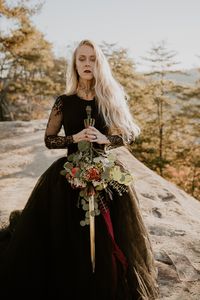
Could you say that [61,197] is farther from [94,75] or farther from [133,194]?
[94,75]

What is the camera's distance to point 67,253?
129 inches

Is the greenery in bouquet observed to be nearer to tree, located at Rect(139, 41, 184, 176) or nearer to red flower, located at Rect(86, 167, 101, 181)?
red flower, located at Rect(86, 167, 101, 181)

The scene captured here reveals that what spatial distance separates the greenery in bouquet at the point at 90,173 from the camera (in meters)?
2.96

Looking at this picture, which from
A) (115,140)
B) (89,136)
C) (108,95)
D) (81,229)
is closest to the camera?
(89,136)

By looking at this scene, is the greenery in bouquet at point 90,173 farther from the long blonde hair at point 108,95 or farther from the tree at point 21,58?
the tree at point 21,58

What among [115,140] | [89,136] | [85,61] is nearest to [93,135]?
[89,136]

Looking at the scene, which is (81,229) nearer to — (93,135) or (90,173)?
(90,173)

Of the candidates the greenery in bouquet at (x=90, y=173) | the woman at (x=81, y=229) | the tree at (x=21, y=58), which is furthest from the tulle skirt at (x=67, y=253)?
the tree at (x=21, y=58)

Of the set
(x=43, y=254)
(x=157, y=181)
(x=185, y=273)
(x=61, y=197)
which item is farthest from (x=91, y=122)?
(x=157, y=181)

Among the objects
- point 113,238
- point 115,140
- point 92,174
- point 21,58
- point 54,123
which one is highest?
point 21,58

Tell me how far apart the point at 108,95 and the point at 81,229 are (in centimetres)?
128

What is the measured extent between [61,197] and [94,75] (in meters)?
1.17

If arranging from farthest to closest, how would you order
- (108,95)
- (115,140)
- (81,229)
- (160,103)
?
(160,103), (108,95), (115,140), (81,229)

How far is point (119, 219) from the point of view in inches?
135
